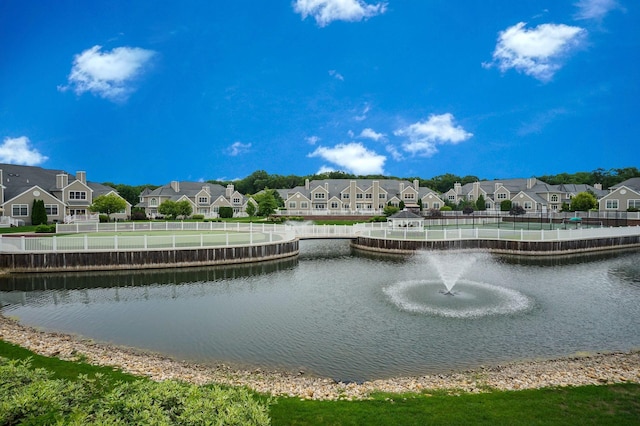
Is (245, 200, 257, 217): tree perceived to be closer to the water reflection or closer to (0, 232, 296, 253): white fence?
(0, 232, 296, 253): white fence

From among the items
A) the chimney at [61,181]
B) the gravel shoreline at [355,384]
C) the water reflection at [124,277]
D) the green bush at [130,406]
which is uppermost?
the chimney at [61,181]

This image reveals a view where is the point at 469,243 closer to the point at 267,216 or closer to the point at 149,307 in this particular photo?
the point at 149,307

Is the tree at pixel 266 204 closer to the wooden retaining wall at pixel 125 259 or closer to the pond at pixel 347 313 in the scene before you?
the wooden retaining wall at pixel 125 259

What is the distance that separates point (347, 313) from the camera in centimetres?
1559

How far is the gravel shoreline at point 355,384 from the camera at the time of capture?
8930 millimetres

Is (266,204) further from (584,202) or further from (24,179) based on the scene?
(584,202)

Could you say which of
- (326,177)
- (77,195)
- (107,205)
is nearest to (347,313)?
(107,205)

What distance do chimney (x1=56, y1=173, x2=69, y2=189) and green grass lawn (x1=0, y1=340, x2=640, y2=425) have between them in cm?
5944

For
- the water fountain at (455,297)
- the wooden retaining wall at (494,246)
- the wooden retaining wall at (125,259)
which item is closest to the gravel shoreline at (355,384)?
the water fountain at (455,297)

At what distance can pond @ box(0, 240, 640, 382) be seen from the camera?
38.2 feet

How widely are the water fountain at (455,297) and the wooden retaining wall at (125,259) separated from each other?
12.0m

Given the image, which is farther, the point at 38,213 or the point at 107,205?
the point at 107,205

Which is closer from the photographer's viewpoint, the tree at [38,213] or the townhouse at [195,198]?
the tree at [38,213]

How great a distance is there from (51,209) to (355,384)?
53.7 meters
